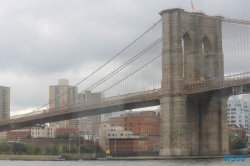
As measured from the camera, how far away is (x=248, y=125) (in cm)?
14112

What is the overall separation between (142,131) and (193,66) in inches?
1969

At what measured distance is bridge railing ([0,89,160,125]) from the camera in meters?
53.0

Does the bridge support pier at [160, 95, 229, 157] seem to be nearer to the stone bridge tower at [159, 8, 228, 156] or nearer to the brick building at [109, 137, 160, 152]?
the stone bridge tower at [159, 8, 228, 156]

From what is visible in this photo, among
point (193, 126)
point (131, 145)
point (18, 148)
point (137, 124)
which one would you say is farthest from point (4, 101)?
point (193, 126)

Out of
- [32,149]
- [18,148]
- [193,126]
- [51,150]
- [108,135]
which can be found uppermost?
[193,126]

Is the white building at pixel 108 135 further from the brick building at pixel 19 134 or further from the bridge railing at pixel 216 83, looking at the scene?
the brick building at pixel 19 134

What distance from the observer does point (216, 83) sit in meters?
47.2

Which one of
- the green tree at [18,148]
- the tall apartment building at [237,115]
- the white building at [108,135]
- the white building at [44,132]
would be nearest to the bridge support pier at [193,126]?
the white building at [108,135]

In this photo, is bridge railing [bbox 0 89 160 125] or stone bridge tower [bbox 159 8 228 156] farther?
bridge railing [bbox 0 89 160 125]

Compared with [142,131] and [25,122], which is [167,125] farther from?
[142,131]

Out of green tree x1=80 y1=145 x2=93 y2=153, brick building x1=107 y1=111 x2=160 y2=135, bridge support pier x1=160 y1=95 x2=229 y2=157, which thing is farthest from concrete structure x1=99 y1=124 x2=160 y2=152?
bridge support pier x1=160 y1=95 x2=229 y2=157

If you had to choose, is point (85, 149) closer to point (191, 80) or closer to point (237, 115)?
point (191, 80)

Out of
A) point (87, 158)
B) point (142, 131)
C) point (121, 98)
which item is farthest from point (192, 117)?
point (142, 131)

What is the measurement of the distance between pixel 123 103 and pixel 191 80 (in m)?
6.69
